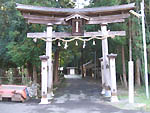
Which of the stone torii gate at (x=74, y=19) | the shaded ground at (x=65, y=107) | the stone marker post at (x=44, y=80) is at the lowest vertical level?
the shaded ground at (x=65, y=107)

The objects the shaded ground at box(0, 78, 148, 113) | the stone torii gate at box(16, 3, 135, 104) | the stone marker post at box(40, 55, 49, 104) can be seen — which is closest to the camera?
the shaded ground at box(0, 78, 148, 113)

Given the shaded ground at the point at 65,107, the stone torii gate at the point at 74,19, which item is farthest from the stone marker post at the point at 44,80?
the stone torii gate at the point at 74,19

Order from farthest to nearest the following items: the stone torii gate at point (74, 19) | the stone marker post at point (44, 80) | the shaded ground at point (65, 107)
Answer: the stone torii gate at point (74, 19), the stone marker post at point (44, 80), the shaded ground at point (65, 107)

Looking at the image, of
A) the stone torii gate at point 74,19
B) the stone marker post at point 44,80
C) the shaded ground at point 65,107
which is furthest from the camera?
the stone torii gate at point 74,19

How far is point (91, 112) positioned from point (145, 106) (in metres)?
2.33

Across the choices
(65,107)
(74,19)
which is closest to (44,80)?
(65,107)

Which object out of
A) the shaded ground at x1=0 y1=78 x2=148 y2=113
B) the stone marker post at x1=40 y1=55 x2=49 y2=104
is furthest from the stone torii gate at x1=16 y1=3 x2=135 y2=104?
the shaded ground at x1=0 y1=78 x2=148 y2=113

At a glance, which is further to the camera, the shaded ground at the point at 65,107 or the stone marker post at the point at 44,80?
the stone marker post at the point at 44,80

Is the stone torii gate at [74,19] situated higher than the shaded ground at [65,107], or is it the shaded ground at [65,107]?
the stone torii gate at [74,19]

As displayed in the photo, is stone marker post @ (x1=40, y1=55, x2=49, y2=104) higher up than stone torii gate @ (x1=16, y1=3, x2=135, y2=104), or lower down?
lower down

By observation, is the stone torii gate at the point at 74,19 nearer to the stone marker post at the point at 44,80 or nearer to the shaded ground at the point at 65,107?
the stone marker post at the point at 44,80

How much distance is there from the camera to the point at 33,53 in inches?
517

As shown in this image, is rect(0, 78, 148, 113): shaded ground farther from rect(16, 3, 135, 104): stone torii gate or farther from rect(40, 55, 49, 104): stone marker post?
rect(16, 3, 135, 104): stone torii gate

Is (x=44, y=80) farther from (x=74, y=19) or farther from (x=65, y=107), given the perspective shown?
(x=74, y=19)
